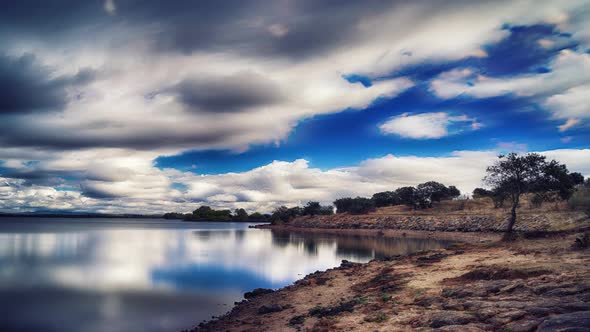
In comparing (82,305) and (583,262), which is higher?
(583,262)

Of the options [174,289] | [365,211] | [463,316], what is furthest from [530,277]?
[365,211]

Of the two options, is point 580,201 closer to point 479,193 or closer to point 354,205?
point 479,193

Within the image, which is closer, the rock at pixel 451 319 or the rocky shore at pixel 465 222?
the rock at pixel 451 319

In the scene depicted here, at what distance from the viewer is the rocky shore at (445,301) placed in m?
11.5

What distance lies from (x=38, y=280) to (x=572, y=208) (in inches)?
3453

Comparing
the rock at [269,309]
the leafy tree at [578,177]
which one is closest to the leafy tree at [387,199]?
the leafy tree at [578,177]

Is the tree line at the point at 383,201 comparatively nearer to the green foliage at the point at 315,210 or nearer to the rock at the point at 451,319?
the green foliage at the point at 315,210

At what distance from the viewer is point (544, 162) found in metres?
41.2

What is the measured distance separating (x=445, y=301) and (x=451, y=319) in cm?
356

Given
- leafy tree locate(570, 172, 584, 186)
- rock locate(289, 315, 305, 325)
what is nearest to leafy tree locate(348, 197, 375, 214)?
leafy tree locate(570, 172, 584, 186)

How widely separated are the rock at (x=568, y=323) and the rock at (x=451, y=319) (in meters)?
2.64

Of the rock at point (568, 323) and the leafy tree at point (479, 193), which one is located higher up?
the leafy tree at point (479, 193)

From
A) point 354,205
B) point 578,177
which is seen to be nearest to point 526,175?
point 578,177

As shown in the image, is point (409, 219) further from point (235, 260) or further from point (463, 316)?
point (463, 316)
